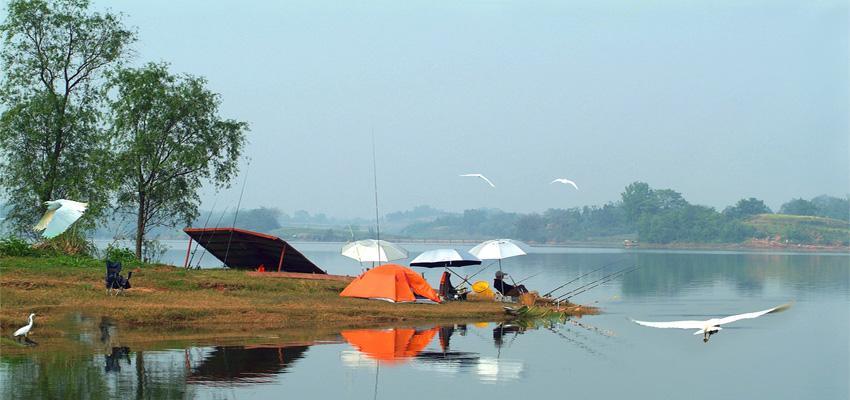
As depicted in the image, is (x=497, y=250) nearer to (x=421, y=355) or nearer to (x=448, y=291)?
(x=448, y=291)

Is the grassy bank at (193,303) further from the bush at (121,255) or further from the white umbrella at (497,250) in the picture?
the white umbrella at (497,250)

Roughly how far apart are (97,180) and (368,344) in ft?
79.8

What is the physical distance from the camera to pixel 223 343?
25.6 metres

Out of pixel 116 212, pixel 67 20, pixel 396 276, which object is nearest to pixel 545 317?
pixel 396 276

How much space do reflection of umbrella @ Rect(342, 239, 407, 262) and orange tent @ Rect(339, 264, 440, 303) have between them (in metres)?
3.78

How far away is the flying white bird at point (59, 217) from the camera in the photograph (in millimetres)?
26783

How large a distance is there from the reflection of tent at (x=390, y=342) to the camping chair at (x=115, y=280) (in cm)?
738

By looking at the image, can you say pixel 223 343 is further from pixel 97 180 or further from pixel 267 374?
pixel 97 180

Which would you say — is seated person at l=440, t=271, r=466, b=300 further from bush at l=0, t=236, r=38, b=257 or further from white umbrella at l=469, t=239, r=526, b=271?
bush at l=0, t=236, r=38, b=257

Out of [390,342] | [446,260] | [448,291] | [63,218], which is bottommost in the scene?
[390,342]

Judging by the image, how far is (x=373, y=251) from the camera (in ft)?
134

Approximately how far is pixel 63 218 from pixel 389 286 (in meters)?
12.3

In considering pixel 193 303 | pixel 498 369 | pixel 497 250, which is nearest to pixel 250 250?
pixel 497 250


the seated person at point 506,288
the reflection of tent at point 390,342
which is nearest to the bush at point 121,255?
the reflection of tent at point 390,342
